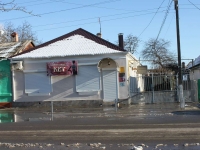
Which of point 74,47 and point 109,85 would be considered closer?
point 109,85

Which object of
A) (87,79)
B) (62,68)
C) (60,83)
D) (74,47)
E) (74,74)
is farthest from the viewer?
(74,47)

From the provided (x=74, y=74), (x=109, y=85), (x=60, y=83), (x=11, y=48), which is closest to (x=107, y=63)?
(x=109, y=85)

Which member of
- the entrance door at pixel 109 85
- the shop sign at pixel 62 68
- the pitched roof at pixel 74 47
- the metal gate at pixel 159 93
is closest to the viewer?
the metal gate at pixel 159 93

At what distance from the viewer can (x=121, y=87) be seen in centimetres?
2320

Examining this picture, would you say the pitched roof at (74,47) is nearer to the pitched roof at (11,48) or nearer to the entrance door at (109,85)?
the entrance door at (109,85)

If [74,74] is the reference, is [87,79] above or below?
below

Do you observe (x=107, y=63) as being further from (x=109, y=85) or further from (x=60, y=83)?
(x=60, y=83)

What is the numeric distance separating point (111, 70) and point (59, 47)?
17.1 ft

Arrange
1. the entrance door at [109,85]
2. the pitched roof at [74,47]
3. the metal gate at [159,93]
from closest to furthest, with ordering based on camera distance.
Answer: the metal gate at [159,93], the entrance door at [109,85], the pitched roof at [74,47]

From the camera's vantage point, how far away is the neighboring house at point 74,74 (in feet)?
75.8

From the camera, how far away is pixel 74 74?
77.4 feet

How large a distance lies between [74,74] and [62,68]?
1061 millimetres

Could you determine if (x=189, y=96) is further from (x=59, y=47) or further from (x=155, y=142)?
(x=155, y=142)

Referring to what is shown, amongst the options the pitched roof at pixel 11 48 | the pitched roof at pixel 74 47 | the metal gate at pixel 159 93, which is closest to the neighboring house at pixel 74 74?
the pitched roof at pixel 74 47
